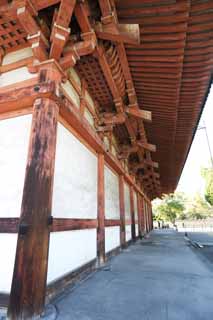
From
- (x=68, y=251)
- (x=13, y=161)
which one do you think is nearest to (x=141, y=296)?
(x=68, y=251)

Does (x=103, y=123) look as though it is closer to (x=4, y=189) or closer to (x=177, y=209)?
(x=4, y=189)

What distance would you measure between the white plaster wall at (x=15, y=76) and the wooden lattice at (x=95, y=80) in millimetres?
934

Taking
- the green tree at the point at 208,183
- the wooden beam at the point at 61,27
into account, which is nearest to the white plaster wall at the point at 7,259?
→ the wooden beam at the point at 61,27

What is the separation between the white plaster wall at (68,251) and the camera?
7.29ft

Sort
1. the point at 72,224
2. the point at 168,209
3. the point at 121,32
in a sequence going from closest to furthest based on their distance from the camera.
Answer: the point at 121,32
the point at 72,224
the point at 168,209

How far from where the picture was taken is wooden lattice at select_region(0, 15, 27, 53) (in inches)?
87.0

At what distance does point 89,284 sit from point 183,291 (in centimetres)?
132

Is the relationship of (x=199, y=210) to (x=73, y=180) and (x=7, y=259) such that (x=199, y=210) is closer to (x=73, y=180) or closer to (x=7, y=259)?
(x=73, y=180)

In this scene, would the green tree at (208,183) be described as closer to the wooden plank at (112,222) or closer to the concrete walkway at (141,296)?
the wooden plank at (112,222)

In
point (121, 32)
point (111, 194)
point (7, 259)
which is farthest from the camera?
point (111, 194)

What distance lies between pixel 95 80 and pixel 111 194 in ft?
10.1

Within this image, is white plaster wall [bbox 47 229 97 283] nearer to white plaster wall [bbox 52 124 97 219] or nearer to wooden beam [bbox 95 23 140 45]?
white plaster wall [bbox 52 124 97 219]

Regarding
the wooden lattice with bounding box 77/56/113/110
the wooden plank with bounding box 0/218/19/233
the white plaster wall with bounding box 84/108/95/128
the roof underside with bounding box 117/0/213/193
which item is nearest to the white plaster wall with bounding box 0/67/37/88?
the wooden lattice with bounding box 77/56/113/110

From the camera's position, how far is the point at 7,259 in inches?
78.5
